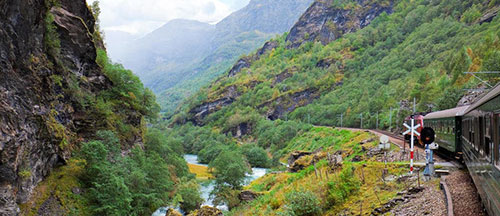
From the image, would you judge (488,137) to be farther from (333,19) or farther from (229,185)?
(333,19)

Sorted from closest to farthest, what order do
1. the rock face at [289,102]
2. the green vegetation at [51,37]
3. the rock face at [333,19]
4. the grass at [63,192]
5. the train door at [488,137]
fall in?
the train door at [488,137], the grass at [63,192], the green vegetation at [51,37], the rock face at [289,102], the rock face at [333,19]

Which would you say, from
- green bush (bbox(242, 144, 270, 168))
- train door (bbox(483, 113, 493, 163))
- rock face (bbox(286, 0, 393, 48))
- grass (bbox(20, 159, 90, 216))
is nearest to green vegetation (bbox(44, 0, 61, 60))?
grass (bbox(20, 159, 90, 216))

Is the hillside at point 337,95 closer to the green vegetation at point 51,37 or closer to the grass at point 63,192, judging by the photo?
the grass at point 63,192

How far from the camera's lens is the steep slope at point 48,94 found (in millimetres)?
18625

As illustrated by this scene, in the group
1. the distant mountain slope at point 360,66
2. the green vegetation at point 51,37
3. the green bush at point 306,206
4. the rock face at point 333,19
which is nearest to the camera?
the green bush at point 306,206

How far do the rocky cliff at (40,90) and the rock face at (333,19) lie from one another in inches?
6353

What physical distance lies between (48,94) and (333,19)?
176 meters

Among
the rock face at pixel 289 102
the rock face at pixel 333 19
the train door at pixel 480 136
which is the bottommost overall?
the train door at pixel 480 136

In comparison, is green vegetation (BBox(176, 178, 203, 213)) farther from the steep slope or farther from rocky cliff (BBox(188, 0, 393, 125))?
rocky cliff (BBox(188, 0, 393, 125))

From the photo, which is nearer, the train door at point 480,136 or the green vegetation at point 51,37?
the train door at point 480,136

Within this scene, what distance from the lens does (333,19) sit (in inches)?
7170

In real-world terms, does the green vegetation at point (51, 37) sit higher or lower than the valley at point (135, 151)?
higher

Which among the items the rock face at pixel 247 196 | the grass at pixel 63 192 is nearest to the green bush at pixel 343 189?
the rock face at pixel 247 196

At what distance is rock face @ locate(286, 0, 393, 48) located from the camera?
17288 cm
